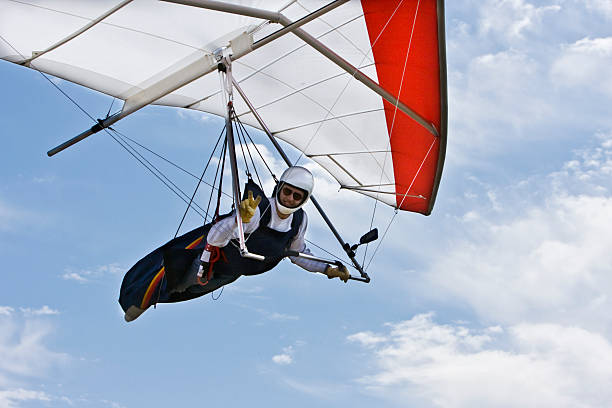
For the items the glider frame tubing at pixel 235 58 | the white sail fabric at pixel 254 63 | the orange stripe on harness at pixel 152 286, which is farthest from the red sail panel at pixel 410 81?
the orange stripe on harness at pixel 152 286

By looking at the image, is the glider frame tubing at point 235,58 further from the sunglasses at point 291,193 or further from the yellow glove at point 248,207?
the yellow glove at point 248,207

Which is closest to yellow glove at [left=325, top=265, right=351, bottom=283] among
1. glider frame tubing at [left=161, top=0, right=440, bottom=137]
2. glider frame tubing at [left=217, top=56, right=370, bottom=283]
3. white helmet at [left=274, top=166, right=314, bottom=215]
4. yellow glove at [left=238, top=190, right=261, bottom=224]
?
glider frame tubing at [left=217, top=56, right=370, bottom=283]

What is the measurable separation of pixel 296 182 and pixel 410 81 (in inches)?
82.3

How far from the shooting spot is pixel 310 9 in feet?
22.5

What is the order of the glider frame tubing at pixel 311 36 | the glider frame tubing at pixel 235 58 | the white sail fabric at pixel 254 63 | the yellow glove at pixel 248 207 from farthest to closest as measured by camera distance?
the white sail fabric at pixel 254 63 < the glider frame tubing at pixel 235 58 < the glider frame tubing at pixel 311 36 < the yellow glove at pixel 248 207

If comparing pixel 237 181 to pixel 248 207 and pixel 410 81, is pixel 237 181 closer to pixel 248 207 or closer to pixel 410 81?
pixel 248 207

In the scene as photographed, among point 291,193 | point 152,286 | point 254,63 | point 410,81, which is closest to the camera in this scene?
point 291,193

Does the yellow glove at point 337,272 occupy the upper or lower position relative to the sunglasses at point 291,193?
lower

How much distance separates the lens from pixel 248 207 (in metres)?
5.98

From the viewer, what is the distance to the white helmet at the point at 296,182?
21.4 feet

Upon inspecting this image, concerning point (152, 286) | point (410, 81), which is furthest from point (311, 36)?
point (152, 286)

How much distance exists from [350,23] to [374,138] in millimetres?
1933

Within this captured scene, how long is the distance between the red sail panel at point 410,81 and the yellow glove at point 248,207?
2.46m

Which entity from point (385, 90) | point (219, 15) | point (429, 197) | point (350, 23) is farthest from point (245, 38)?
point (429, 197)
